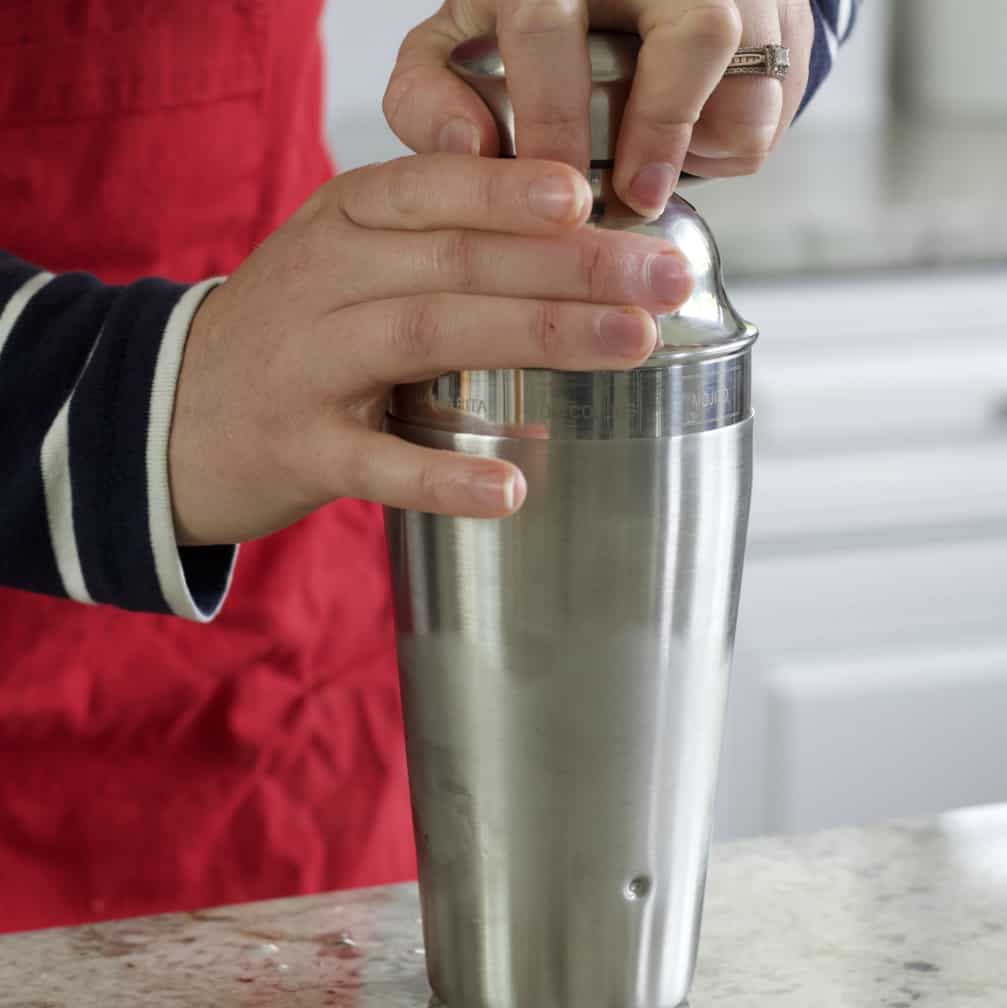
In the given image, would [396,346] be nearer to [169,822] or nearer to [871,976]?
[871,976]

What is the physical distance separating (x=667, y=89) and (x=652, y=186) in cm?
2

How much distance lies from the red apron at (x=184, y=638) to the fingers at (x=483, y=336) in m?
0.27

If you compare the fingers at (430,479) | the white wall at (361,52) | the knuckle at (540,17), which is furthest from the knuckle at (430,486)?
the white wall at (361,52)

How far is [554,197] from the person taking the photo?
1.22 feet

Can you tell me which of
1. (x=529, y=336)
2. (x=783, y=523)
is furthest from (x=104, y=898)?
(x=783, y=523)

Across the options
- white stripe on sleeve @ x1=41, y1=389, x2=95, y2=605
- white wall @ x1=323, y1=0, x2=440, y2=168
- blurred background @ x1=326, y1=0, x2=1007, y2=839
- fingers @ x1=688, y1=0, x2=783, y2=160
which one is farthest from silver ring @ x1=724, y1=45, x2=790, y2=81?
white wall @ x1=323, y1=0, x2=440, y2=168

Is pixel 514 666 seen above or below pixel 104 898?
above

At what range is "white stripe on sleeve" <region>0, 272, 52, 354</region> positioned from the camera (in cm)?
52

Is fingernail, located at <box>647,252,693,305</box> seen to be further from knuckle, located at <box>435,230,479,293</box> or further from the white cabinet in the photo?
the white cabinet

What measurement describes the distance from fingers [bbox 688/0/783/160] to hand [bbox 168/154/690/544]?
0.07 metres

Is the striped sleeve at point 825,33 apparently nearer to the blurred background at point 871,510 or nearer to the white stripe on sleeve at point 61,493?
the white stripe on sleeve at point 61,493

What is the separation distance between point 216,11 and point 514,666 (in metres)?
0.37

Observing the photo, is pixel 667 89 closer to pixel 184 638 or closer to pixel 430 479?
pixel 430 479

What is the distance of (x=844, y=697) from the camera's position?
4.52 feet
